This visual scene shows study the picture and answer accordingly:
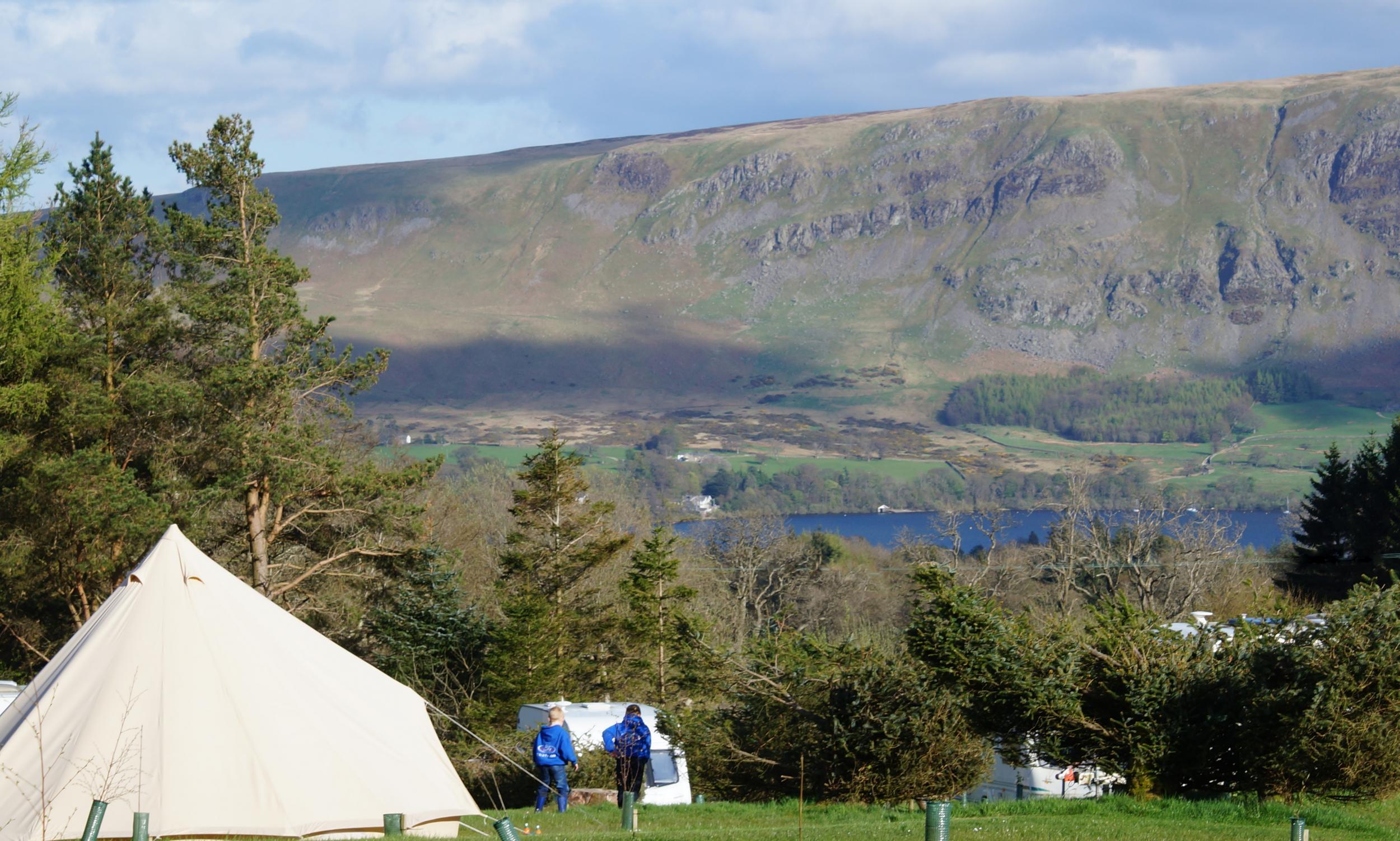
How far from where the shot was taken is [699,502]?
6176 inches

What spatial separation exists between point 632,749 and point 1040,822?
5560mm

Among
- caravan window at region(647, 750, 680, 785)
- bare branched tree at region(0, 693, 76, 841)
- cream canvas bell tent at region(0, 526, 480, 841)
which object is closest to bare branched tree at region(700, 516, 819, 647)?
caravan window at region(647, 750, 680, 785)

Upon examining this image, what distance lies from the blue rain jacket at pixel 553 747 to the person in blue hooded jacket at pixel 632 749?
23.7 inches

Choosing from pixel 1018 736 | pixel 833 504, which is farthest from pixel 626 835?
pixel 833 504

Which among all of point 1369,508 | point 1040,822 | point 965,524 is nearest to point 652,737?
point 1040,822

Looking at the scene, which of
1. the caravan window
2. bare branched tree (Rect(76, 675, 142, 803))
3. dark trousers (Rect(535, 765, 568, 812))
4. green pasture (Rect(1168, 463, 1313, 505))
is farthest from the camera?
green pasture (Rect(1168, 463, 1313, 505))

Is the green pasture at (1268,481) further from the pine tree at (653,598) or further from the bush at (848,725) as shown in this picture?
the bush at (848,725)

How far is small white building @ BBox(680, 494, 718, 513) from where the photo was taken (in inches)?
5832

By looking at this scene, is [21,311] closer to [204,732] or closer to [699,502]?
[204,732]

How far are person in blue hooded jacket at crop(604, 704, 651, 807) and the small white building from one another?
12365cm

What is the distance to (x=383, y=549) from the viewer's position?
1273 inches

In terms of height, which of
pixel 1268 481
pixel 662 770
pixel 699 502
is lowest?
pixel 662 770

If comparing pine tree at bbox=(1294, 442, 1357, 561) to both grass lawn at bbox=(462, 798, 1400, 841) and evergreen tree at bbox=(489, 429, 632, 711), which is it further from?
grass lawn at bbox=(462, 798, 1400, 841)

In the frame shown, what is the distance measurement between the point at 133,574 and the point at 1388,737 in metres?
13.1
